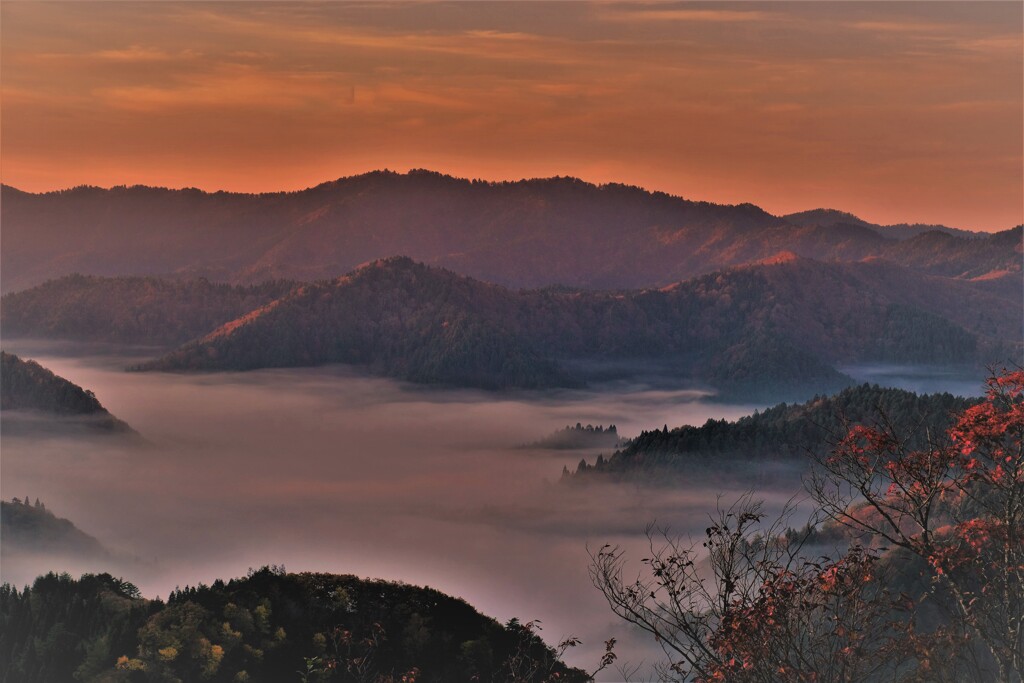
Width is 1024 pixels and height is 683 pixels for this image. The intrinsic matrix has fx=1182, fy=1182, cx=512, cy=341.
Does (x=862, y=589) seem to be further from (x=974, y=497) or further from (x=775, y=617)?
(x=974, y=497)

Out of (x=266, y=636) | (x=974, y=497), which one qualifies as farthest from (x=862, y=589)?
(x=266, y=636)

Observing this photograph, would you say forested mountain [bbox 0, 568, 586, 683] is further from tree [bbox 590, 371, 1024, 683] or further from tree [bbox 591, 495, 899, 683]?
tree [bbox 591, 495, 899, 683]

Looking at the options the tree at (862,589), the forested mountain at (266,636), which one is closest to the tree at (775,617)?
the tree at (862,589)

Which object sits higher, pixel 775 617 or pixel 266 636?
pixel 775 617

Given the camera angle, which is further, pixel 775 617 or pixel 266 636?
pixel 266 636

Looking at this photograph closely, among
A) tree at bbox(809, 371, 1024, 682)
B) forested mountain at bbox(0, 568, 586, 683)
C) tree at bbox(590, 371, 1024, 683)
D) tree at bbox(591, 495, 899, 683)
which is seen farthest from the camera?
forested mountain at bbox(0, 568, 586, 683)

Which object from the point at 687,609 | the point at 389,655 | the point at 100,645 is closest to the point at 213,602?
the point at 100,645

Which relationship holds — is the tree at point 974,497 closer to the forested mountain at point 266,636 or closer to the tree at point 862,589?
the tree at point 862,589

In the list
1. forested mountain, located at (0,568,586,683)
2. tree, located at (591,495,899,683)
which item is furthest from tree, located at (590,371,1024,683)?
forested mountain, located at (0,568,586,683)

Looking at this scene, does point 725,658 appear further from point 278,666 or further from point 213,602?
point 213,602
